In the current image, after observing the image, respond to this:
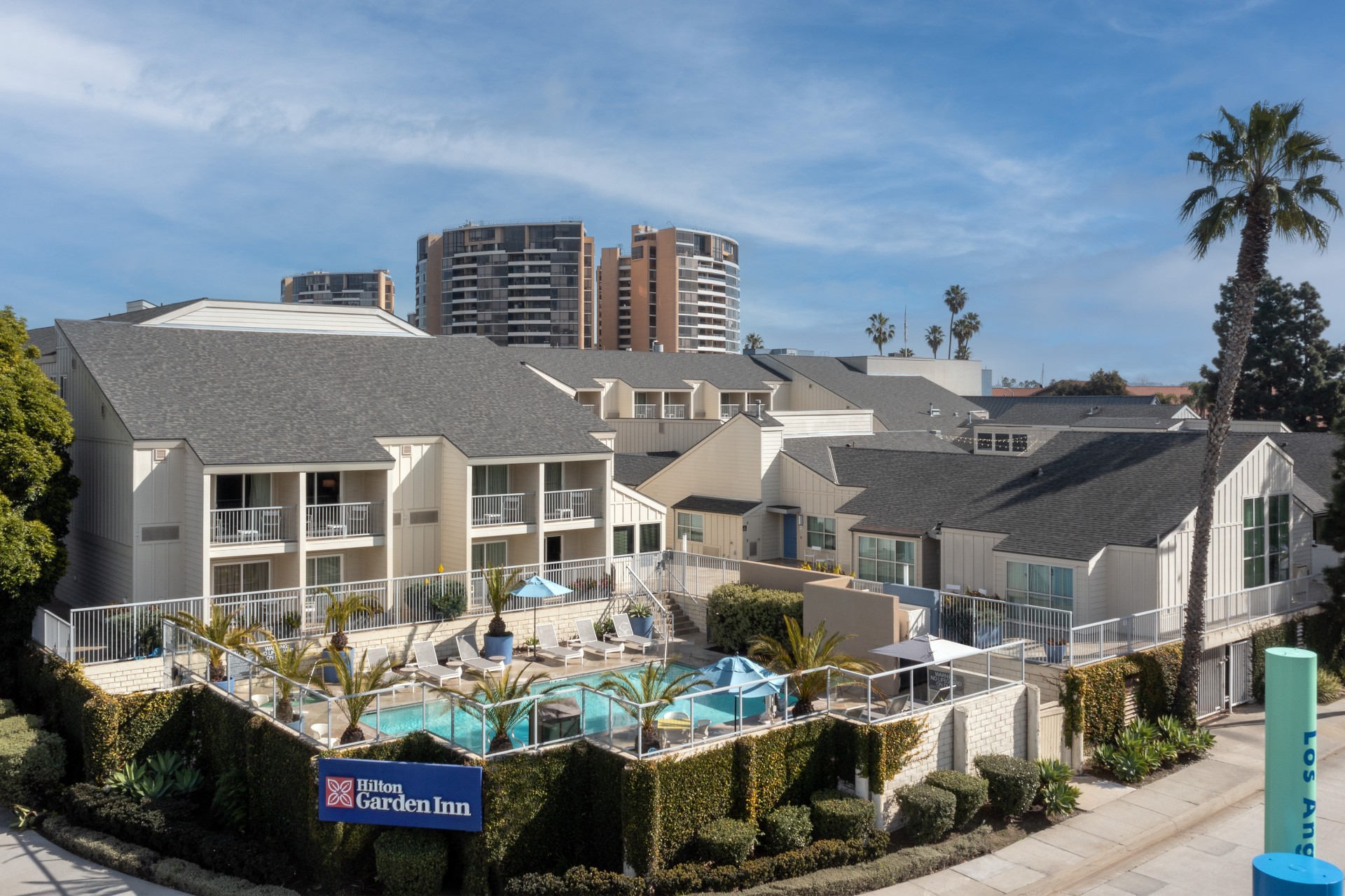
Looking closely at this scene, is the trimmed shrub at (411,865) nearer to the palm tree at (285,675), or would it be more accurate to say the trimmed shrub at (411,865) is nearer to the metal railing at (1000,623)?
the palm tree at (285,675)

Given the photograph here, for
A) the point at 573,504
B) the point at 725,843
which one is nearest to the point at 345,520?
the point at 573,504

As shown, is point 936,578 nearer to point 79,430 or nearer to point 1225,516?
point 1225,516

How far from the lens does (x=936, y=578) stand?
29.7 meters

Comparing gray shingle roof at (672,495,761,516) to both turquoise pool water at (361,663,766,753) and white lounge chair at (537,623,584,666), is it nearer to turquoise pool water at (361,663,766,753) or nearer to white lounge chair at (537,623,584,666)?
white lounge chair at (537,623,584,666)

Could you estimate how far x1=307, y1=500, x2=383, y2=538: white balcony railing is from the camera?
26.5 m

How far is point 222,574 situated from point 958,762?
18.5 m

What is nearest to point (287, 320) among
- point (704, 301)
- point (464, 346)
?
point (464, 346)

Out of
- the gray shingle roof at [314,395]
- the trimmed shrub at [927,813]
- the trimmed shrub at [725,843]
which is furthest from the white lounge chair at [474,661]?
the trimmed shrub at [927,813]

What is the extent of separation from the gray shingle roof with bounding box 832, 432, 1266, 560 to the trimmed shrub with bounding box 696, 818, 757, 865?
12280mm

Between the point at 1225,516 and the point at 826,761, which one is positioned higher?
the point at 1225,516

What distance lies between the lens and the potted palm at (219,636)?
2114cm

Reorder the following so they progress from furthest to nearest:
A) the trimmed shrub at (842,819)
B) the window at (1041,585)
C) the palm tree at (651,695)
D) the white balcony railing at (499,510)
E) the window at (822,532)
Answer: the window at (822,532)
the white balcony railing at (499,510)
the window at (1041,585)
the trimmed shrub at (842,819)
the palm tree at (651,695)

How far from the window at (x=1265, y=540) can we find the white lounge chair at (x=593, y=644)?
17228mm

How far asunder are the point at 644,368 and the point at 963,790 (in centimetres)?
4093
